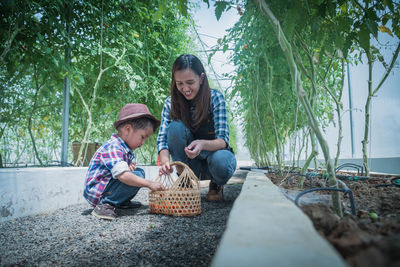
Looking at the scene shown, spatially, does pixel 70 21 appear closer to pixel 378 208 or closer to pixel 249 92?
pixel 249 92

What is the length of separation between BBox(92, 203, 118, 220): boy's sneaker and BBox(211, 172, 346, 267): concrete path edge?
43.9 inches

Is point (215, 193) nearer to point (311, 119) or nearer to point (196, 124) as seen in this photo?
point (196, 124)

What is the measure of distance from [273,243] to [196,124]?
1524mm

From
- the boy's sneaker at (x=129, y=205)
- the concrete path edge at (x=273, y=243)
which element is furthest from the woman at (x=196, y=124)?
the concrete path edge at (x=273, y=243)

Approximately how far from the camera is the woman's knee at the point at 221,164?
1.76 metres

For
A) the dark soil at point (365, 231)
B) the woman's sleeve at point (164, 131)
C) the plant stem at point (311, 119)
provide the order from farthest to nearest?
the woman's sleeve at point (164, 131)
the plant stem at point (311, 119)
the dark soil at point (365, 231)

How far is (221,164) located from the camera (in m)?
1.76

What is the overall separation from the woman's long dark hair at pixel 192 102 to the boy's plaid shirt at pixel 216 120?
0.07 m

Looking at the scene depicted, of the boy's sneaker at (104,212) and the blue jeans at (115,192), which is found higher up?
the blue jeans at (115,192)

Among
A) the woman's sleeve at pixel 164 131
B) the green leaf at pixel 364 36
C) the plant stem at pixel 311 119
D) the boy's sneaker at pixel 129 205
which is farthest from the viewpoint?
the woman's sleeve at pixel 164 131

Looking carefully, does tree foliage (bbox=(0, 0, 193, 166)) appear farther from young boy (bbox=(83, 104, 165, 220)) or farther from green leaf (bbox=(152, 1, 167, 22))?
green leaf (bbox=(152, 1, 167, 22))

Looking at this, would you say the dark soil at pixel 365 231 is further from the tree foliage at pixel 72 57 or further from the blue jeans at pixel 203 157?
the tree foliage at pixel 72 57

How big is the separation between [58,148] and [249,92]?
281 cm

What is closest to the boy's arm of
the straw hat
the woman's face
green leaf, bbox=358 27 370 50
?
the straw hat
